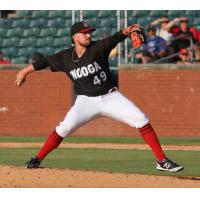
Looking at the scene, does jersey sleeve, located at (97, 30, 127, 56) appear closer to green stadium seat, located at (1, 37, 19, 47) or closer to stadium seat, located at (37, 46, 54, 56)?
stadium seat, located at (37, 46, 54, 56)

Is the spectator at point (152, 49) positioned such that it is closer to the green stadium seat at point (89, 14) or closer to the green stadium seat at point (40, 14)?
the green stadium seat at point (89, 14)

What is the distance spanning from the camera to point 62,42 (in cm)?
2114

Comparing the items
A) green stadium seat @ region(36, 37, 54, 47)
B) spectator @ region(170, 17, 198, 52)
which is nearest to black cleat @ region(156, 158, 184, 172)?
spectator @ region(170, 17, 198, 52)

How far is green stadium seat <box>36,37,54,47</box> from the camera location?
21.3 m

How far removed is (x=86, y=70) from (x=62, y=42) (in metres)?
10.8

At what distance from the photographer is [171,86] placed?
60.2 ft

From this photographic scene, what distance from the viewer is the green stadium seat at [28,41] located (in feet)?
70.4

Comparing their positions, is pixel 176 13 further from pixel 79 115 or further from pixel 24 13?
pixel 79 115

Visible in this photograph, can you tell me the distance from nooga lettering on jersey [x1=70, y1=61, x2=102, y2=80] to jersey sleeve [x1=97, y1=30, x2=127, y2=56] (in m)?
0.19

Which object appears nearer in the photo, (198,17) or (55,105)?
(55,105)

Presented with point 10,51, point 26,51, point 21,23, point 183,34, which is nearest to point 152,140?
point 183,34
